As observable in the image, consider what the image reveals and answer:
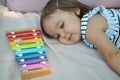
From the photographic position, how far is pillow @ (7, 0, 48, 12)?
4.85 feet

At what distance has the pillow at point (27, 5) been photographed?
4.85ft

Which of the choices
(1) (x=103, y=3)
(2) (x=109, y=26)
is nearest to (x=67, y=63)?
(2) (x=109, y=26)

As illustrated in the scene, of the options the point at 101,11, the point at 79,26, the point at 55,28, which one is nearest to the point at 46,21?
the point at 55,28

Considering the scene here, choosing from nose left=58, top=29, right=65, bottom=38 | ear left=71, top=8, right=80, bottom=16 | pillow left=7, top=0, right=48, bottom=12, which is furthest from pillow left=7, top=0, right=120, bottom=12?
nose left=58, top=29, right=65, bottom=38

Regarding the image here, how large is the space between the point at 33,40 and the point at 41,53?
9 centimetres

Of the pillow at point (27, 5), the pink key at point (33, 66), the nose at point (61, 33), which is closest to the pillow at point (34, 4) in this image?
the pillow at point (27, 5)

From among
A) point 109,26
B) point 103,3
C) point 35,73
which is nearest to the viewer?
point 35,73

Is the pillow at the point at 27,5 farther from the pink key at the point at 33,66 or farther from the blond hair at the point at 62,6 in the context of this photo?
the pink key at the point at 33,66

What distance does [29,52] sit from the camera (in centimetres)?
115

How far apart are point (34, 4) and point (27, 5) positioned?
4 cm

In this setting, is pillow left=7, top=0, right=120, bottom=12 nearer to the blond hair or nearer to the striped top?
the blond hair

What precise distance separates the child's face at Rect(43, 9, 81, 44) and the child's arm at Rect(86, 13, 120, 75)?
0.23ft

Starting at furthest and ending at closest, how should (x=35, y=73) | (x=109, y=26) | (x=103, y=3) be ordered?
(x=103, y=3) < (x=109, y=26) < (x=35, y=73)

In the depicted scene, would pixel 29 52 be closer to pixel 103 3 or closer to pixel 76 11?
pixel 76 11
